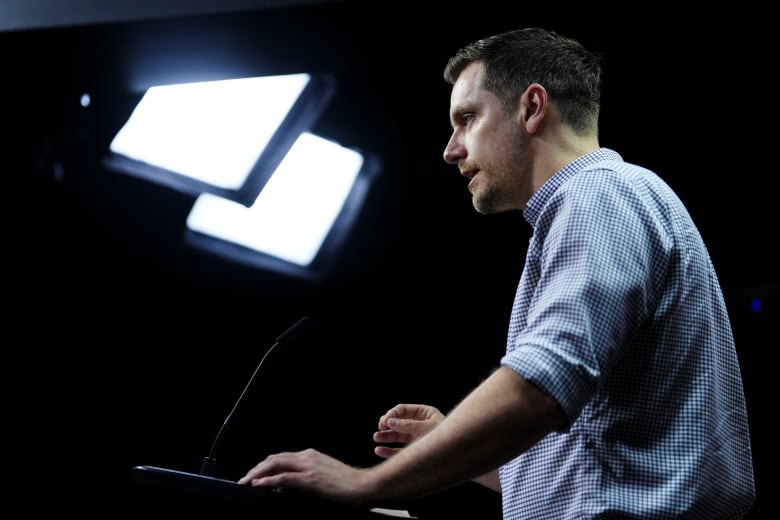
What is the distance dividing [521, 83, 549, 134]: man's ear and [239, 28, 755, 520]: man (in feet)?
0.90

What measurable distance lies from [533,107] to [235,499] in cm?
89

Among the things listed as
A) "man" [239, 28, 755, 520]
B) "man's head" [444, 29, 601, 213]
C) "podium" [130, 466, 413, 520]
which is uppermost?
"man's head" [444, 29, 601, 213]

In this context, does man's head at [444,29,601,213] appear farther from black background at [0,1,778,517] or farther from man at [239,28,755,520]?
black background at [0,1,778,517]

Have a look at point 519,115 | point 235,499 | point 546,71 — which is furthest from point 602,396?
point 546,71

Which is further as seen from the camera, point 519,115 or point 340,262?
point 340,262

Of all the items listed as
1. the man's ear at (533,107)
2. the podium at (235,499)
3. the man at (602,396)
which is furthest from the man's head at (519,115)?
the podium at (235,499)

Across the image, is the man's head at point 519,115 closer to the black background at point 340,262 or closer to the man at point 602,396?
the man at point 602,396

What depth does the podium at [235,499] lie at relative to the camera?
875 millimetres

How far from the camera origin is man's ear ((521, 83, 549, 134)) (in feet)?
4.61

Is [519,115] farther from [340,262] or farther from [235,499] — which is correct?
[340,262]

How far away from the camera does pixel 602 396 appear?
40.6 inches

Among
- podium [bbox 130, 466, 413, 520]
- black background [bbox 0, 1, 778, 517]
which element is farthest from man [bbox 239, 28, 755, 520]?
black background [bbox 0, 1, 778, 517]

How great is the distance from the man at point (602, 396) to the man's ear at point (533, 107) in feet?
0.90

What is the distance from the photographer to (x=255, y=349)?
3961 millimetres
